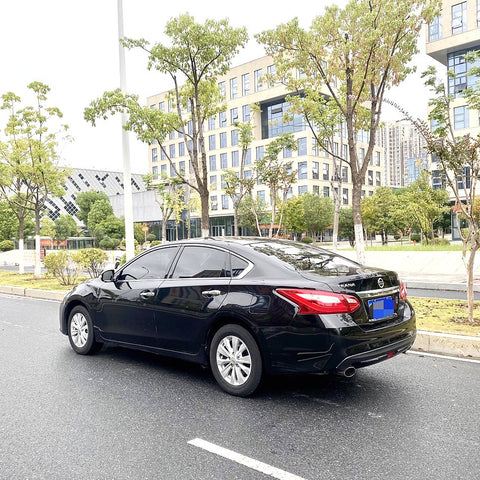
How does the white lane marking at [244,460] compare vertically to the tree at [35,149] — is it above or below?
below

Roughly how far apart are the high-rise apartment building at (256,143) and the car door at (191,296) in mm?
53414

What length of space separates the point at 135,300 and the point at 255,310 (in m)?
1.75

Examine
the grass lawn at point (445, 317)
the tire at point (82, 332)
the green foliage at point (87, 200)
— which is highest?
the green foliage at point (87, 200)

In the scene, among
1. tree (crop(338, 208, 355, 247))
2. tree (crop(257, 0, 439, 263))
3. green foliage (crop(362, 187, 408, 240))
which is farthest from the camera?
tree (crop(338, 208, 355, 247))

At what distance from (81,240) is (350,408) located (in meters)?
59.5

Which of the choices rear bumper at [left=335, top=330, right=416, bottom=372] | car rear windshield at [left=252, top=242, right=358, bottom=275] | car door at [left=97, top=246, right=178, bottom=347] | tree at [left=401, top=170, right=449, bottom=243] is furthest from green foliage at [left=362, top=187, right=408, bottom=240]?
rear bumper at [left=335, top=330, right=416, bottom=372]

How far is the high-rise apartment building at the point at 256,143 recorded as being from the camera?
2381 inches

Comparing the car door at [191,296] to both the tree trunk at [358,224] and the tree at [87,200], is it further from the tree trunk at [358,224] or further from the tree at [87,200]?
the tree at [87,200]

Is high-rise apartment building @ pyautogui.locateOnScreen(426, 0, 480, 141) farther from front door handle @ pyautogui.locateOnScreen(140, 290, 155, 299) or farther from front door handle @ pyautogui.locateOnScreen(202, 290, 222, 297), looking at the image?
front door handle @ pyautogui.locateOnScreen(202, 290, 222, 297)

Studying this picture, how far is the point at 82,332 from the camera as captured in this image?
6.02m

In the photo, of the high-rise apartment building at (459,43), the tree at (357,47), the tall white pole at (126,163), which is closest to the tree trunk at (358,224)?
the tree at (357,47)

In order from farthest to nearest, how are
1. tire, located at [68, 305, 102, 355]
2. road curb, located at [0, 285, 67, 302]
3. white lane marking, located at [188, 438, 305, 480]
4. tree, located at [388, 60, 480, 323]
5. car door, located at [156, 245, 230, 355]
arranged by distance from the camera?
road curb, located at [0, 285, 67, 302], tree, located at [388, 60, 480, 323], tire, located at [68, 305, 102, 355], car door, located at [156, 245, 230, 355], white lane marking, located at [188, 438, 305, 480]

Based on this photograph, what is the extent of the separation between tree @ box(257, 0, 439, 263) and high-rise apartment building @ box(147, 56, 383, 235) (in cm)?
4699

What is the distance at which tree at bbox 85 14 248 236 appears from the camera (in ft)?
36.1
